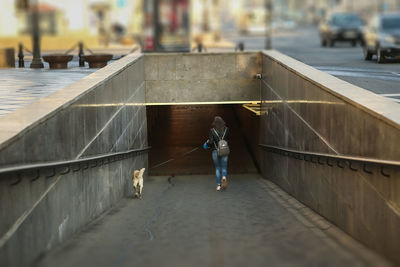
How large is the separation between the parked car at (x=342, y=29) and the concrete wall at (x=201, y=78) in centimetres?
1801

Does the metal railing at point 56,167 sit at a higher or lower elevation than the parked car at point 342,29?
lower

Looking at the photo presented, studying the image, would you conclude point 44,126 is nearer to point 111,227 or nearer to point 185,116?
point 111,227

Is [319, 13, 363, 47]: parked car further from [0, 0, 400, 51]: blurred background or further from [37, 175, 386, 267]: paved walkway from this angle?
[37, 175, 386, 267]: paved walkway

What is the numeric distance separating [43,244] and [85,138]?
8.78 feet

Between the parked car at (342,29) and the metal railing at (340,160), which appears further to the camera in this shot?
the parked car at (342,29)

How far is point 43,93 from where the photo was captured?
13164mm

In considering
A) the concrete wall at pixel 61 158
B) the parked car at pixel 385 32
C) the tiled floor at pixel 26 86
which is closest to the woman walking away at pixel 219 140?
the concrete wall at pixel 61 158

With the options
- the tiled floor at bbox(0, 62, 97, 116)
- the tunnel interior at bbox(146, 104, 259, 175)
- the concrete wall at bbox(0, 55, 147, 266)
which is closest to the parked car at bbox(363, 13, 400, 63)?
the tunnel interior at bbox(146, 104, 259, 175)

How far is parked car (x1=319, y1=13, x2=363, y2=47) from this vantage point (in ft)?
126

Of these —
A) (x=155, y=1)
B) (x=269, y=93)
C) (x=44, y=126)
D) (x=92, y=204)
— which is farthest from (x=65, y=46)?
(x=44, y=126)

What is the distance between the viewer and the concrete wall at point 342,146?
7.86 m

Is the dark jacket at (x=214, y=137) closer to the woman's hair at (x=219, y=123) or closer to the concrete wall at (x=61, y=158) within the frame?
the woman's hair at (x=219, y=123)

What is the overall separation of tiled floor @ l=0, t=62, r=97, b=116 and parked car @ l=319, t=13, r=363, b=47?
21.4 metres

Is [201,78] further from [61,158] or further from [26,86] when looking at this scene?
[61,158]
